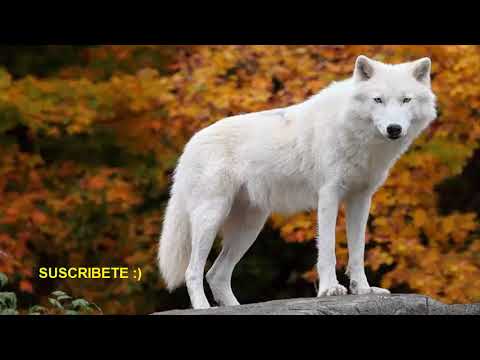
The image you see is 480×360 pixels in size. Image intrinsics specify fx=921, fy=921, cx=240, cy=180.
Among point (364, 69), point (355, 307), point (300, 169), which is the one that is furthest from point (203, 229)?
point (364, 69)

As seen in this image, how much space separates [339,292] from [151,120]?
593 cm

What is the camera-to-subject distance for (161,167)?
11945mm

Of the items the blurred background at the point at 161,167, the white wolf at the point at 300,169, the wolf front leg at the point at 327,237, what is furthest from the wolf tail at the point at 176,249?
the blurred background at the point at 161,167

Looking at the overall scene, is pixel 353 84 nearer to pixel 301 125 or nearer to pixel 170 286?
pixel 301 125

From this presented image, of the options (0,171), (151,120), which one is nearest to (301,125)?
(151,120)

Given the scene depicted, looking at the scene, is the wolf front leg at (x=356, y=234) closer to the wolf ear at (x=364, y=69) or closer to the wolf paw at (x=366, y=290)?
the wolf paw at (x=366, y=290)

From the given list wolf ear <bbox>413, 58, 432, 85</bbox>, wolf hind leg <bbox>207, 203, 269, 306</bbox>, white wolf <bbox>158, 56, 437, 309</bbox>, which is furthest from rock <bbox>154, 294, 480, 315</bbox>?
wolf ear <bbox>413, 58, 432, 85</bbox>

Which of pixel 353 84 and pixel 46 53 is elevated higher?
pixel 353 84

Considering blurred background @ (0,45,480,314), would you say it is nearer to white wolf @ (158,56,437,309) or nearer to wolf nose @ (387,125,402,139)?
white wolf @ (158,56,437,309)

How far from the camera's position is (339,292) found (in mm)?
6555

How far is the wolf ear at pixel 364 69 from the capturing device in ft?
21.7

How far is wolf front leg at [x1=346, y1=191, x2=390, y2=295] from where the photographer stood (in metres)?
6.84

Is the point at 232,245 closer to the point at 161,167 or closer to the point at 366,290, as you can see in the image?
the point at 366,290

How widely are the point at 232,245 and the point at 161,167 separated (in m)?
4.64
